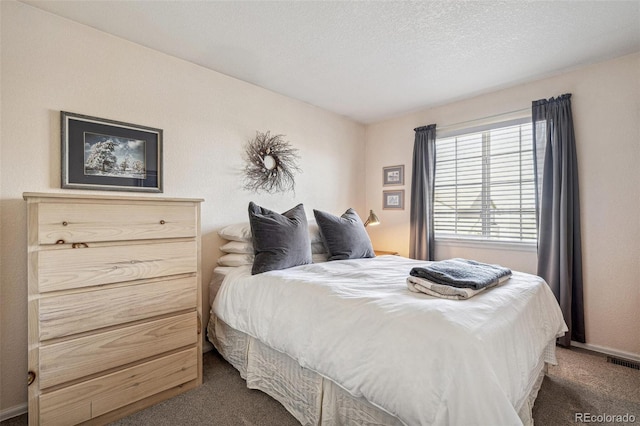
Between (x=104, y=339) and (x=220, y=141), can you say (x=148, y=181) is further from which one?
(x=104, y=339)

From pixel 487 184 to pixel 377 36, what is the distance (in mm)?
1955

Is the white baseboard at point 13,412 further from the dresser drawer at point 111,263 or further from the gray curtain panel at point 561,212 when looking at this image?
the gray curtain panel at point 561,212

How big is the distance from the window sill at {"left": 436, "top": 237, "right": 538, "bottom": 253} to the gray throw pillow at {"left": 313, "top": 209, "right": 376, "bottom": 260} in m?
1.11

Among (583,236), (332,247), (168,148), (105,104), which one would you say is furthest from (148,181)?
(583,236)

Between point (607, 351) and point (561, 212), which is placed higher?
point (561, 212)

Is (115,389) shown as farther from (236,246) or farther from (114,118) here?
(114,118)

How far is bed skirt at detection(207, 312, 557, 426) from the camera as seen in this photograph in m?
1.45

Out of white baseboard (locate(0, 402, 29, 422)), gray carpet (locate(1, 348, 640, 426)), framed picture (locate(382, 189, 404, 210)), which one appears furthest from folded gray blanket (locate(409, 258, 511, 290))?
white baseboard (locate(0, 402, 29, 422))

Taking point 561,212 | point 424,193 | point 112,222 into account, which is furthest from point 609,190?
point 112,222

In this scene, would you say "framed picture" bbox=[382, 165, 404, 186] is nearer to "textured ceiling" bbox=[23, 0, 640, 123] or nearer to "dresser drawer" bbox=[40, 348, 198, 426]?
"textured ceiling" bbox=[23, 0, 640, 123]

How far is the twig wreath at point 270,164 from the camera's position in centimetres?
297

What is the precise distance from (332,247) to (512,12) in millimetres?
2074

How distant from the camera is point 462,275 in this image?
1.69 m

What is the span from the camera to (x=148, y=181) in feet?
7.57
